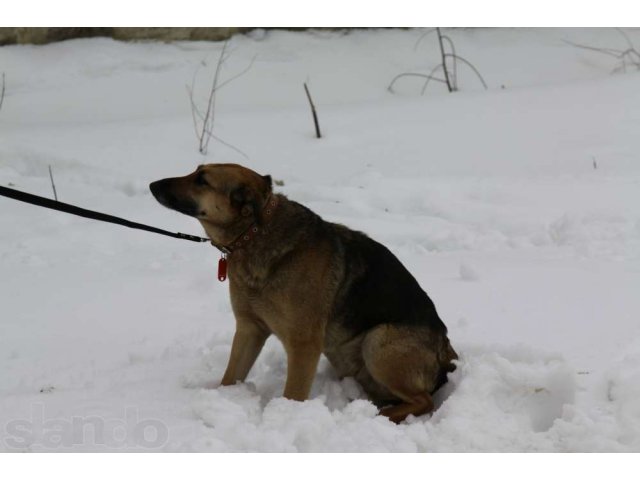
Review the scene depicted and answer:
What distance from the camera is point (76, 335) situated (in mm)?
4922

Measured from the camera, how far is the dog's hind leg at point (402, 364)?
159 inches

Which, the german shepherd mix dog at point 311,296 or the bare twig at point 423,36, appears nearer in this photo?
the german shepherd mix dog at point 311,296

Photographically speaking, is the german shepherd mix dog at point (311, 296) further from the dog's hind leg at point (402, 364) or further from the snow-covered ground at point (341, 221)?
→ the snow-covered ground at point (341, 221)

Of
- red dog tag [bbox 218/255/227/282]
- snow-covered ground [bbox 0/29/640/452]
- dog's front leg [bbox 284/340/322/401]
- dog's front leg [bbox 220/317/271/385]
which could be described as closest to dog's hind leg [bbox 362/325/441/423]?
Result: snow-covered ground [bbox 0/29/640/452]

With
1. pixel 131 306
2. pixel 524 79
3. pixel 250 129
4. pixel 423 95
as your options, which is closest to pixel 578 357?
pixel 131 306

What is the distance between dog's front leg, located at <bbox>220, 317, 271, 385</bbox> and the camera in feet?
13.7

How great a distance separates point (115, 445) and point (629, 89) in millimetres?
7496

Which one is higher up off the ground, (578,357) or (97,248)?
(578,357)

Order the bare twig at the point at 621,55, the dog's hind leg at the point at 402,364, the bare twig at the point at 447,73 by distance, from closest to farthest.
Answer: the dog's hind leg at the point at 402,364
the bare twig at the point at 447,73
the bare twig at the point at 621,55

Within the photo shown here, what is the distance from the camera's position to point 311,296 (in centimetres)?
397

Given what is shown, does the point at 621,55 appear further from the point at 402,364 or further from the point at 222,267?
the point at 222,267

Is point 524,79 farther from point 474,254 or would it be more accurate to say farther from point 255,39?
point 474,254

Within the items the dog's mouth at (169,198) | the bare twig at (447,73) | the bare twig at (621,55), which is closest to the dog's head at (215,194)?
the dog's mouth at (169,198)

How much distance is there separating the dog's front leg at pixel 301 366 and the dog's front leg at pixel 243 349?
29 cm
